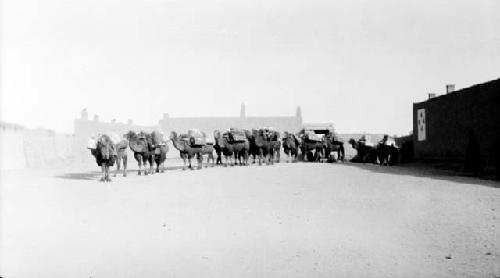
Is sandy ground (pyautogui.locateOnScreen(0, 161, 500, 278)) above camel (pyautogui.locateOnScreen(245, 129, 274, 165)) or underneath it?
underneath

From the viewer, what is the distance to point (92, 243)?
7801 mm

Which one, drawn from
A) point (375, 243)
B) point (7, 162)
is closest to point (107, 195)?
point (375, 243)

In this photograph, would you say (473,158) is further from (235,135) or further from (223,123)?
(223,123)

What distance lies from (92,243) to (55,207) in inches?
173

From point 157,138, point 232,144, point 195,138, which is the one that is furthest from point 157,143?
point 232,144

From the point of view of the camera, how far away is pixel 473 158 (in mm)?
19422

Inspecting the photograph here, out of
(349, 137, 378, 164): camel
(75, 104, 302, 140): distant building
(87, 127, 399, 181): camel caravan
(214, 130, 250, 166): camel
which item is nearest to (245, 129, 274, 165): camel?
(87, 127, 399, 181): camel caravan

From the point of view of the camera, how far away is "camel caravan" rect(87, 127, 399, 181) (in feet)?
66.6

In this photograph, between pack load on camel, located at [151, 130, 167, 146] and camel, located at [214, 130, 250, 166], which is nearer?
pack load on camel, located at [151, 130, 167, 146]

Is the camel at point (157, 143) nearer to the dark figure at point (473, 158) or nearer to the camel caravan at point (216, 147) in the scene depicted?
the camel caravan at point (216, 147)

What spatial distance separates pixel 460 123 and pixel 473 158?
5.56 metres

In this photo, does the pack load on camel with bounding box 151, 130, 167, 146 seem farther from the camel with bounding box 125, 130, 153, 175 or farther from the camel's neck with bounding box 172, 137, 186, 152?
the camel's neck with bounding box 172, 137, 186, 152

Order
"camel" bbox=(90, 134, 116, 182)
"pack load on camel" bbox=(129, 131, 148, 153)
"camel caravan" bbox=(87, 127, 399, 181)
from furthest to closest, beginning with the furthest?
"pack load on camel" bbox=(129, 131, 148, 153)
"camel caravan" bbox=(87, 127, 399, 181)
"camel" bbox=(90, 134, 116, 182)

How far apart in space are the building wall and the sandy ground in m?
7.38
